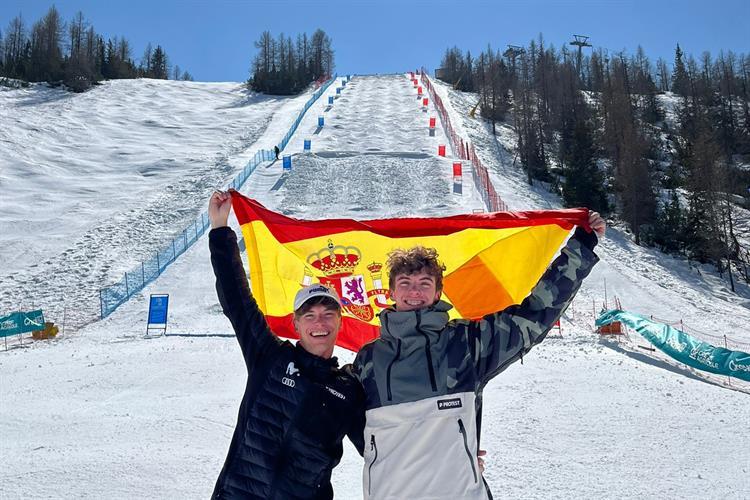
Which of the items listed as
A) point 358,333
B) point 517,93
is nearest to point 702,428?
point 358,333

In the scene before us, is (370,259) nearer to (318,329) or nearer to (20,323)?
(318,329)

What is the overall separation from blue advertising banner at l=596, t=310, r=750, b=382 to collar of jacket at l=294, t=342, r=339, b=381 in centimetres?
934

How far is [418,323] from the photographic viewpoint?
241 cm

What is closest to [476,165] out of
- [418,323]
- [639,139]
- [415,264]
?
[639,139]

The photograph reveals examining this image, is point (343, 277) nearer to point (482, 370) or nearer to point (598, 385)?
point (482, 370)

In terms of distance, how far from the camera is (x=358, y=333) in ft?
14.6

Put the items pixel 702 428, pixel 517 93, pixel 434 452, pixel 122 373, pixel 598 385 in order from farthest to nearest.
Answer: pixel 517 93 → pixel 122 373 → pixel 598 385 → pixel 702 428 → pixel 434 452

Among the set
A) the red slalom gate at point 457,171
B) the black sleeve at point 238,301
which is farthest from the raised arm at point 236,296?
the red slalom gate at point 457,171

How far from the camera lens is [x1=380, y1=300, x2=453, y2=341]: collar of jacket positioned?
2412 mm

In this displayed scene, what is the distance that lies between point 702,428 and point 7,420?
8439 mm

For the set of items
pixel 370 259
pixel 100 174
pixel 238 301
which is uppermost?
pixel 100 174

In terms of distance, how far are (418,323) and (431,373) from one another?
23 centimetres

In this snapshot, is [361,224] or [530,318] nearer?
[530,318]

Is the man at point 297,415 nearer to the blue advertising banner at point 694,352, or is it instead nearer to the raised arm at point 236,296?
the raised arm at point 236,296
